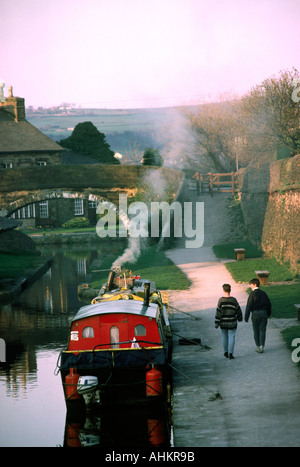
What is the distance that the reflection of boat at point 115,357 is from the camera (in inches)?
574

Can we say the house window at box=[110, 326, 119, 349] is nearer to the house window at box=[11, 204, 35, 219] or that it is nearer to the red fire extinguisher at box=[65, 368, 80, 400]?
the red fire extinguisher at box=[65, 368, 80, 400]

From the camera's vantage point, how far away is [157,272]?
31078mm

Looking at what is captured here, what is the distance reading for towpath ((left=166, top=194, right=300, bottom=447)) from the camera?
38.5ft

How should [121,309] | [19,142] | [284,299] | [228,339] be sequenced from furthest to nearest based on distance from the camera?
1. [19,142]
2. [284,299]
3. [228,339]
4. [121,309]

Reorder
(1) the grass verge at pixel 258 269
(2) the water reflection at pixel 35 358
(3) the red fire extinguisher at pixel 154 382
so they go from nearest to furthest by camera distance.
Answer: (2) the water reflection at pixel 35 358, (3) the red fire extinguisher at pixel 154 382, (1) the grass verge at pixel 258 269

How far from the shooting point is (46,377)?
1744 centimetres

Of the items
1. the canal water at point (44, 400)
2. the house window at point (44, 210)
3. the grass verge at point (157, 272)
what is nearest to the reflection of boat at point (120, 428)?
the canal water at point (44, 400)

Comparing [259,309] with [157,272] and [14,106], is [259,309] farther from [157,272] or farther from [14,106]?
[14,106]

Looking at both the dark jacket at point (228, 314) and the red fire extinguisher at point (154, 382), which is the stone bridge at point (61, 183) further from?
the red fire extinguisher at point (154, 382)

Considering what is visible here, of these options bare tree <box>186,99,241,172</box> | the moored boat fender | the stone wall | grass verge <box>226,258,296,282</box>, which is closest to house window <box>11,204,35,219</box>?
bare tree <box>186,99,241,172</box>

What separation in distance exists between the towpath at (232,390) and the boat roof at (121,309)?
145 centimetres

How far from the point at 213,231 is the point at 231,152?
27846 mm

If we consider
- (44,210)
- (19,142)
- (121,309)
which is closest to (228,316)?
(121,309)

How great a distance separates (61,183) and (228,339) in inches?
1554
